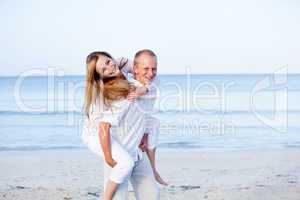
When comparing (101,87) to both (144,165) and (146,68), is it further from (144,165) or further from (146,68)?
(144,165)

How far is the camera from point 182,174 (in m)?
4.67

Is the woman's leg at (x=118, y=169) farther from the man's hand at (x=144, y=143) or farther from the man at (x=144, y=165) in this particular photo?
the man's hand at (x=144, y=143)

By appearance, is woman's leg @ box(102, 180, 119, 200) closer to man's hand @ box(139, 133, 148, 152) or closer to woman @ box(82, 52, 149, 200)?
woman @ box(82, 52, 149, 200)

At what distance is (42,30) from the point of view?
12172mm

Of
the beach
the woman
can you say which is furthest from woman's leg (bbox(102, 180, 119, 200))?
the beach

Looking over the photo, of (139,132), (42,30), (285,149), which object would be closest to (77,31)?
(42,30)

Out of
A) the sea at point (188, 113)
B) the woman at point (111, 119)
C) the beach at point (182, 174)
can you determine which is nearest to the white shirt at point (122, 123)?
the woman at point (111, 119)

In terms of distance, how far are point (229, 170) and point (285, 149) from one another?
130 cm

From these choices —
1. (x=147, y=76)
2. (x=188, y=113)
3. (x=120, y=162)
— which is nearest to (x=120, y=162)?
(x=120, y=162)

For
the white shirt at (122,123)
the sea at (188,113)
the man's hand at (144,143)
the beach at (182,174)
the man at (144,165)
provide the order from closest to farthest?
the white shirt at (122,123) < the man at (144,165) < the man's hand at (144,143) < the beach at (182,174) < the sea at (188,113)

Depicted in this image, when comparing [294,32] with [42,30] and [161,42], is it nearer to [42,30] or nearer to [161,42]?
[161,42]

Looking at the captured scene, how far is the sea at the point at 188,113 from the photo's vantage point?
21.5 feet

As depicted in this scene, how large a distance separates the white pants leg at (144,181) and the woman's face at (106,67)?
1.13ft

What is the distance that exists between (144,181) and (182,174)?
260 cm
